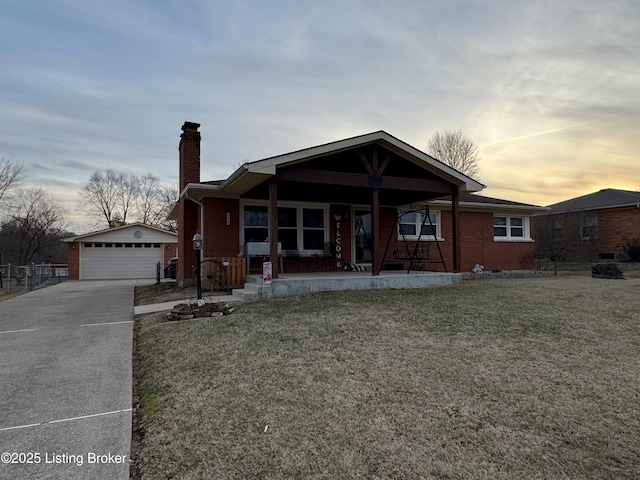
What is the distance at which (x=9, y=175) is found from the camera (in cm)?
2894

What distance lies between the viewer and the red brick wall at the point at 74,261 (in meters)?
22.0

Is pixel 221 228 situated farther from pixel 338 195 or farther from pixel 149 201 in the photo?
pixel 149 201

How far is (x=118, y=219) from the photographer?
4166 cm

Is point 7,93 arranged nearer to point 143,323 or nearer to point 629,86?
point 143,323

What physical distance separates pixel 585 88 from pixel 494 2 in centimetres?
403

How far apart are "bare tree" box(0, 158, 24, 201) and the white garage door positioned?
12.7 meters

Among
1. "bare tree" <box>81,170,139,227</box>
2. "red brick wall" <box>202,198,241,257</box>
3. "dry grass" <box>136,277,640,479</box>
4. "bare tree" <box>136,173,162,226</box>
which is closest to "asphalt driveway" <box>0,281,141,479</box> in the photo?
"dry grass" <box>136,277,640,479</box>

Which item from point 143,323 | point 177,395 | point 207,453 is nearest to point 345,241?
point 143,323

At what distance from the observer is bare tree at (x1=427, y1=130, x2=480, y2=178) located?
31.5 meters

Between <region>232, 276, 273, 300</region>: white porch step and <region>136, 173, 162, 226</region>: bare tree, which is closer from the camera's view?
<region>232, 276, 273, 300</region>: white porch step

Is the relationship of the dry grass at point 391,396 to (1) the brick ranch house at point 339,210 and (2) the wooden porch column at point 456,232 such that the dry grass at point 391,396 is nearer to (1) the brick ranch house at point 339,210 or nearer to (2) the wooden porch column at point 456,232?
(1) the brick ranch house at point 339,210

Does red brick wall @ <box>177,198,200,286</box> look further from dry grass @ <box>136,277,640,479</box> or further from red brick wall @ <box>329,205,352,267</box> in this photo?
dry grass @ <box>136,277,640,479</box>

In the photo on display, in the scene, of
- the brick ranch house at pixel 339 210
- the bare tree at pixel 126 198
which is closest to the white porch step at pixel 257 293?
the brick ranch house at pixel 339 210

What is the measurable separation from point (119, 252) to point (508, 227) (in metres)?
21.0
